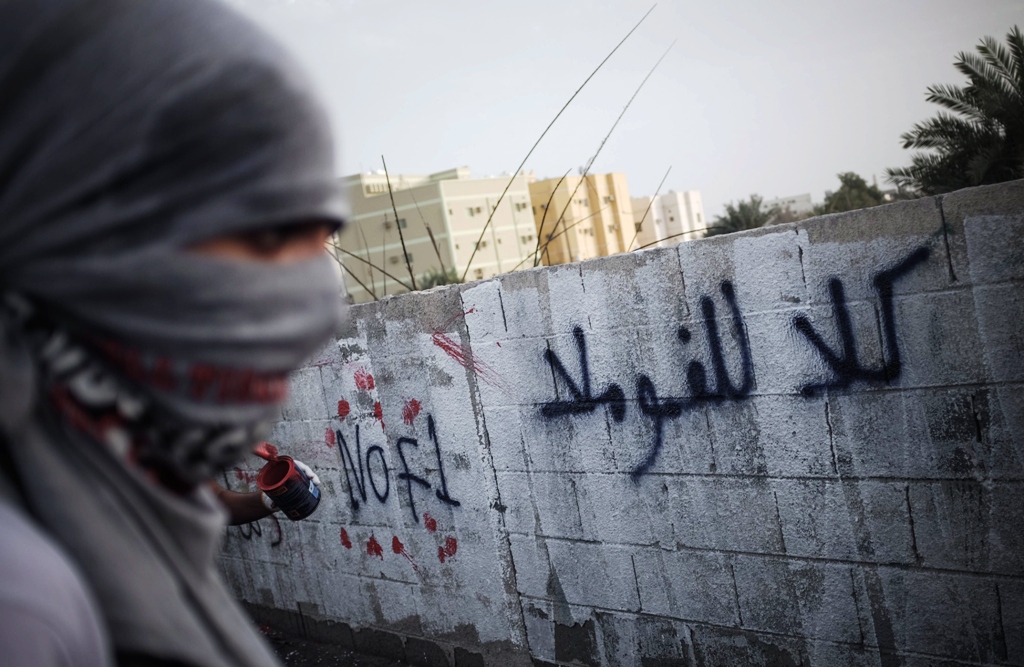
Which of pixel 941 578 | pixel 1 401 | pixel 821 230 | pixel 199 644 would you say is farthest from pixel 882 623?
pixel 1 401

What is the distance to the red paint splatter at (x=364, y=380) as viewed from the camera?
4.07 metres

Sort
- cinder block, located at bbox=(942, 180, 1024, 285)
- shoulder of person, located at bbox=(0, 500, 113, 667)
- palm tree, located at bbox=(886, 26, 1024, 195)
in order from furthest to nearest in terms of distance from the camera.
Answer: palm tree, located at bbox=(886, 26, 1024, 195), cinder block, located at bbox=(942, 180, 1024, 285), shoulder of person, located at bbox=(0, 500, 113, 667)

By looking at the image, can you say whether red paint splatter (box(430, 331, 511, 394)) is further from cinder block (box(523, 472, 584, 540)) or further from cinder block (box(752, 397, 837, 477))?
cinder block (box(752, 397, 837, 477))

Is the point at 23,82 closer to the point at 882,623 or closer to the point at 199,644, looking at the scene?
the point at 199,644

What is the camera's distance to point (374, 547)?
13.9 ft

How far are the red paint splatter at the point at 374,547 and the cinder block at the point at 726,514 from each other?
1805 mm

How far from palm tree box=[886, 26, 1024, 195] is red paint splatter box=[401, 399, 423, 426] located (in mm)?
9871

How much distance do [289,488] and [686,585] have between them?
157cm

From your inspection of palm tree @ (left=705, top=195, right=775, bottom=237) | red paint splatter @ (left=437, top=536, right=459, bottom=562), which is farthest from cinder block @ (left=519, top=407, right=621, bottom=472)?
palm tree @ (left=705, top=195, right=775, bottom=237)

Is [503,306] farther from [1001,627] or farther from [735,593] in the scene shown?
[1001,627]

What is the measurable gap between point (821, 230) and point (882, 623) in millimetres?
1322

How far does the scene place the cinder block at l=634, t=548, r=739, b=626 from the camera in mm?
2982

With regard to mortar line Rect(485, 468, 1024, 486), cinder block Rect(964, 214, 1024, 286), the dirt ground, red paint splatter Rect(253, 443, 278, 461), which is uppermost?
cinder block Rect(964, 214, 1024, 286)

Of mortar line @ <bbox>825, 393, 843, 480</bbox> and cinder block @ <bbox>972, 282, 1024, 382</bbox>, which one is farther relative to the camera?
mortar line @ <bbox>825, 393, 843, 480</bbox>
